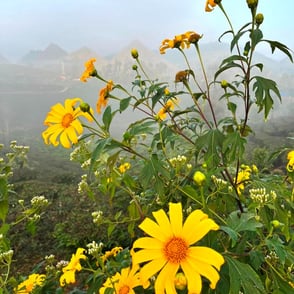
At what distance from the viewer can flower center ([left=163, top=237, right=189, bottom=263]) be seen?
25.3 inches

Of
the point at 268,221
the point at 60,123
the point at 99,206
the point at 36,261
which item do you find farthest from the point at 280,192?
the point at 99,206

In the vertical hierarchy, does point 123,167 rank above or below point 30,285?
above

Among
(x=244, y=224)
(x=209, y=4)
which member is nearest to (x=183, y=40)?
(x=209, y=4)

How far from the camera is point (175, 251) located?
2.10ft

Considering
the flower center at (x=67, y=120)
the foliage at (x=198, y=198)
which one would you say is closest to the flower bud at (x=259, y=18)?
the foliage at (x=198, y=198)

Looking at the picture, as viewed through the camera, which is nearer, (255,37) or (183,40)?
(255,37)

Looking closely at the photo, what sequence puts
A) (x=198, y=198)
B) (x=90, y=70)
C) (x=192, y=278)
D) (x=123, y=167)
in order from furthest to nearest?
(x=123, y=167) → (x=90, y=70) → (x=198, y=198) → (x=192, y=278)

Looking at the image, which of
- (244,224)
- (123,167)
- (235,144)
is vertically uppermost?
(235,144)

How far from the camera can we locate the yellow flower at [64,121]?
2.99 feet

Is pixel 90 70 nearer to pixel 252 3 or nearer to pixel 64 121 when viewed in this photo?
pixel 64 121

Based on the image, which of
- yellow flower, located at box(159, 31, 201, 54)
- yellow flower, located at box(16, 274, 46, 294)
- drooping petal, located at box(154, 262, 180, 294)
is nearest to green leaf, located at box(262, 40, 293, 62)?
yellow flower, located at box(159, 31, 201, 54)

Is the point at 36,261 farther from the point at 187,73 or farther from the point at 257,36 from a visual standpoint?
the point at 257,36

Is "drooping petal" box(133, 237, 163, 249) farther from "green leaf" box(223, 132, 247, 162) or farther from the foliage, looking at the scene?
"green leaf" box(223, 132, 247, 162)

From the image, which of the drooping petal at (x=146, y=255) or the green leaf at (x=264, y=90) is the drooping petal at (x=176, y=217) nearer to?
the drooping petal at (x=146, y=255)
